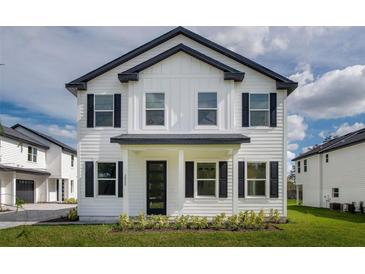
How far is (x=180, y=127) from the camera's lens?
12477mm

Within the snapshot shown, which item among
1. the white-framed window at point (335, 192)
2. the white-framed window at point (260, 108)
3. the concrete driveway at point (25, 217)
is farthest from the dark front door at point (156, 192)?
the white-framed window at point (335, 192)

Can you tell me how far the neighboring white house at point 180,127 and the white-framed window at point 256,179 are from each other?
38mm

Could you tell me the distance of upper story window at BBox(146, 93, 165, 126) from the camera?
12.5 m

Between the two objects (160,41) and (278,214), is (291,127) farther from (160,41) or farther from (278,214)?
(160,41)

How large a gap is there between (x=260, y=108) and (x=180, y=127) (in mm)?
3214

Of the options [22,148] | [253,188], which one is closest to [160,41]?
[253,188]

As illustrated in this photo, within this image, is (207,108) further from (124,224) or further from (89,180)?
(89,180)

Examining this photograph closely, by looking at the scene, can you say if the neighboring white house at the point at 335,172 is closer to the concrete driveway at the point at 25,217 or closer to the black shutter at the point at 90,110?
the black shutter at the point at 90,110

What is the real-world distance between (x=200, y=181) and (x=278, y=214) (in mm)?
3082

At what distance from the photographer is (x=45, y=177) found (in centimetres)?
2689

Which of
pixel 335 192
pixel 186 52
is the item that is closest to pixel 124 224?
pixel 186 52

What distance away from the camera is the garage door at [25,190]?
77.3ft

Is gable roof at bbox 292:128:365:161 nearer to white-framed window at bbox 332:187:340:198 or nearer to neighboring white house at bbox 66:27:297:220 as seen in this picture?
white-framed window at bbox 332:187:340:198

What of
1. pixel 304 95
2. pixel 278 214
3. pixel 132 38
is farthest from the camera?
pixel 304 95
